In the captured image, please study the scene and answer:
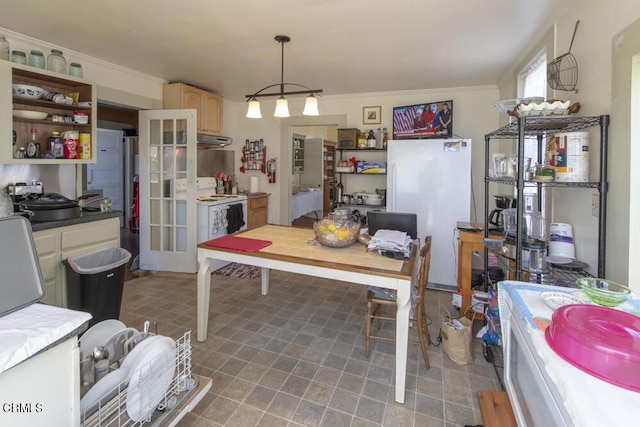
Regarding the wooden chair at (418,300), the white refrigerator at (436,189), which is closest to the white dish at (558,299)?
the wooden chair at (418,300)

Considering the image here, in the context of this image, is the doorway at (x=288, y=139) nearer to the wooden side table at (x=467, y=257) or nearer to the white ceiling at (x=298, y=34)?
the white ceiling at (x=298, y=34)

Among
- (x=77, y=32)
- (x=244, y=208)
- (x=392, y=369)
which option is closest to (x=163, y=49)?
(x=77, y=32)

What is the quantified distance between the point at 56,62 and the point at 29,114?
0.50 m

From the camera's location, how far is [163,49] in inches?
122

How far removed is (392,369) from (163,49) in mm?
3352

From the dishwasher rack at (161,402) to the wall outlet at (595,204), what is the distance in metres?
2.03

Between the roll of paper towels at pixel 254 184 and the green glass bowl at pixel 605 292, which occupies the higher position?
the roll of paper towels at pixel 254 184

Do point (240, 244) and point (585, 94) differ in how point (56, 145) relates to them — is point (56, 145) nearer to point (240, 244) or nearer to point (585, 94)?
point (240, 244)

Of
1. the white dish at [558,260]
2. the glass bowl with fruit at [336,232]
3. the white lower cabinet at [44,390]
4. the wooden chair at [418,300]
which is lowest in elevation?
the wooden chair at [418,300]

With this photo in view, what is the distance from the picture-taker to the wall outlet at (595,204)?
67.0 inches

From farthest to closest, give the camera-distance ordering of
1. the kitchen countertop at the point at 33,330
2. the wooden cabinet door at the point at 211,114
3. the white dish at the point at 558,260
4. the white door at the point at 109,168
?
the white door at the point at 109,168, the wooden cabinet door at the point at 211,114, the white dish at the point at 558,260, the kitchen countertop at the point at 33,330

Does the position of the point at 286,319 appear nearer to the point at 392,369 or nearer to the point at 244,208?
the point at 392,369

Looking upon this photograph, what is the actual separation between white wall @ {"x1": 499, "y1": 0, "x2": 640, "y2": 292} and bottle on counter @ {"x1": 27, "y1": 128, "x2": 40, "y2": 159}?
13.4ft

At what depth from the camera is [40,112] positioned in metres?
2.92
